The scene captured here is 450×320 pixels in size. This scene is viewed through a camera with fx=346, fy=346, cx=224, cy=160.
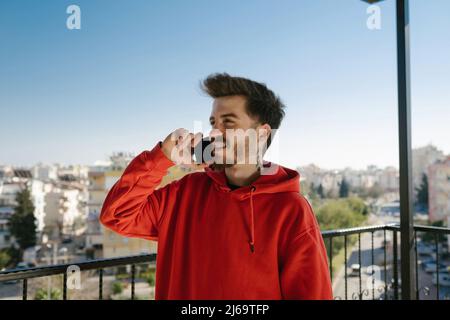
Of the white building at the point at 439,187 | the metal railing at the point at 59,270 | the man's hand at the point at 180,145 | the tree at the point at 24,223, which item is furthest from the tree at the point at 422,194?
the tree at the point at 24,223

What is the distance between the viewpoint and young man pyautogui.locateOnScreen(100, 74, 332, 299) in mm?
827

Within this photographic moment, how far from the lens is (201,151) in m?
0.95

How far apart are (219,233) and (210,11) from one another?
9109 millimetres

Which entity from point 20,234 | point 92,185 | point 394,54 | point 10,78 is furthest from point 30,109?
point 394,54

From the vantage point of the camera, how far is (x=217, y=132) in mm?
954

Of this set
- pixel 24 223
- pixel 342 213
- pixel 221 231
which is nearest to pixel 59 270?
pixel 221 231

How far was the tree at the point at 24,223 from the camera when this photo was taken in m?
25.4

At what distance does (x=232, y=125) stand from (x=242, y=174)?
151mm

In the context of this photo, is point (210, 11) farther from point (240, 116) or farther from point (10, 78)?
point (10, 78)

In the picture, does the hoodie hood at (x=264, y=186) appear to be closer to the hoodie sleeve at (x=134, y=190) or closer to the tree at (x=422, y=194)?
the hoodie sleeve at (x=134, y=190)

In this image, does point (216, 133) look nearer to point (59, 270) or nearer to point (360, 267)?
point (59, 270)

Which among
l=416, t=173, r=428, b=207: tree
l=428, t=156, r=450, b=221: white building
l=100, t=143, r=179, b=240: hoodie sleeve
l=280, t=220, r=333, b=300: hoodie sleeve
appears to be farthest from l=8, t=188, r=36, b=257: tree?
l=280, t=220, r=333, b=300: hoodie sleeve

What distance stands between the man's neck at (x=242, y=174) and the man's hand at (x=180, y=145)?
0.46ft

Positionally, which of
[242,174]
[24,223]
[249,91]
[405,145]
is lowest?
[24,223]
